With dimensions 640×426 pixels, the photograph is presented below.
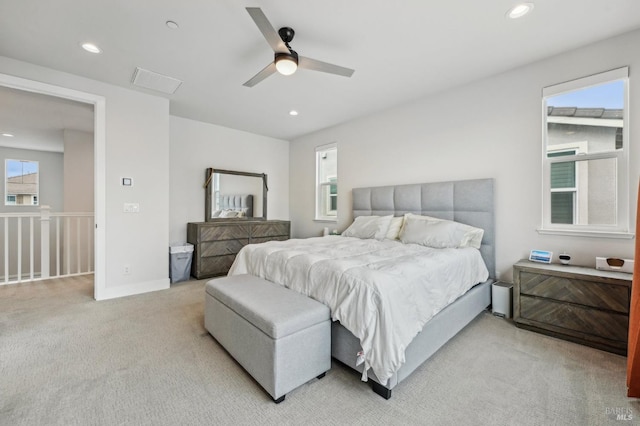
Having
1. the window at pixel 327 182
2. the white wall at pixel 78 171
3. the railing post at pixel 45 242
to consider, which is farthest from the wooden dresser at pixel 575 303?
A: the white wall at pixel 78 171

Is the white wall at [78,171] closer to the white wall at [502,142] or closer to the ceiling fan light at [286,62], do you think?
the ceiling fan light at [286,62]

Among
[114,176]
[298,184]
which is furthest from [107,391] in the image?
[298,184]

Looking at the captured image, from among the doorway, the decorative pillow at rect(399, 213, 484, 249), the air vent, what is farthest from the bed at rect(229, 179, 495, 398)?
the air vent

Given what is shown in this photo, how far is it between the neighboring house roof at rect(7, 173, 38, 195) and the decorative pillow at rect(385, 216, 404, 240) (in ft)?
28.9

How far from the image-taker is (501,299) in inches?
112

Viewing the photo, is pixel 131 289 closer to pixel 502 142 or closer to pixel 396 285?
pixel 396 285

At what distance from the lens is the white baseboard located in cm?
335

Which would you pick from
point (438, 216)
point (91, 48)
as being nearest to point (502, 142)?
point (438, 216)

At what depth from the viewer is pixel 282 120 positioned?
15.4ft

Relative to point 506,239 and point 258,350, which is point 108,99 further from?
point 506,239

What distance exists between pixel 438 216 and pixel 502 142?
1101 millimetres

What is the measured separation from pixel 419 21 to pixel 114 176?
12.6 feet

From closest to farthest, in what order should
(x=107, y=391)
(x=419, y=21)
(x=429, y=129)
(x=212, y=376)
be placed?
(x=107, y=391) < (x=212, y=376) < (x=419, y=21) < (x=429, y=129)

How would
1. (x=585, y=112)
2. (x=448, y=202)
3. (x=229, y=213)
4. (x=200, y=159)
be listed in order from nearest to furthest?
(x=585, y=112) < (x=448, y=202) < (x=200, y=159) < (x=229, y=213)
